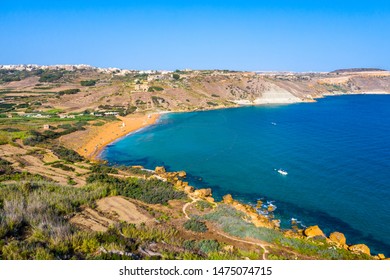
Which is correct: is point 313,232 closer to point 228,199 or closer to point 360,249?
point 360,249

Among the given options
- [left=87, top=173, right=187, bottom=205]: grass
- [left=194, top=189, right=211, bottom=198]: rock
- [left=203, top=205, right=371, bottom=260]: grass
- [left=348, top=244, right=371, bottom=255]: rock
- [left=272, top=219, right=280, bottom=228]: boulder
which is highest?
[left=87, top=173, right=187, bottom=205]: grass

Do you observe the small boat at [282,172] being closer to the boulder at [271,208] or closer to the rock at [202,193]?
the boulder at [271,208]

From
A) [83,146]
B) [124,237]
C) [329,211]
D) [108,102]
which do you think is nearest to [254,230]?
[124,237]

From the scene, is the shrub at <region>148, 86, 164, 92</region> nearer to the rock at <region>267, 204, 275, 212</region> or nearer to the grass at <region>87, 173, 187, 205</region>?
the grass at <region>87, 173, 187, 205</region>

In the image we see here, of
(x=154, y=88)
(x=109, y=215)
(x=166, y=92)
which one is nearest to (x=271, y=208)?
(x=109, y=215)

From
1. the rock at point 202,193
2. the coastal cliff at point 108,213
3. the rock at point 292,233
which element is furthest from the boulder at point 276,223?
the rock at point 202,193

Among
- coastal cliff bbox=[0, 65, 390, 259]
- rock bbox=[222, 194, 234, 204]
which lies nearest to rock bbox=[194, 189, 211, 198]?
coastal cliff bbox=[0, 65, 390, 259]

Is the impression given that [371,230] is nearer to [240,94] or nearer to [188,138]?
[188,138]

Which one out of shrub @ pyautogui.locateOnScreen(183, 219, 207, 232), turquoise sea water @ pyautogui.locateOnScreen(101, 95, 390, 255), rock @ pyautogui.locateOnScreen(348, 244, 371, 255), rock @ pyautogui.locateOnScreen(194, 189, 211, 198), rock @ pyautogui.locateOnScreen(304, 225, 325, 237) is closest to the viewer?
rock @ pyautogui.locateOnScreen(348, 244, 371, 255)
